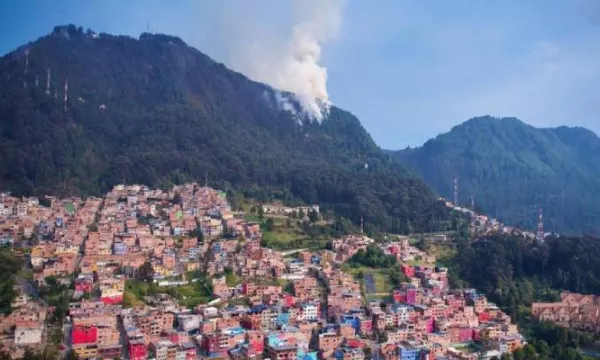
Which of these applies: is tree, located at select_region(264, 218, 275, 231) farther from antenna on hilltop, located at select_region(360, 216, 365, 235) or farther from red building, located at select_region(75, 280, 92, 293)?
red building, located at select_region(75, 280, 92, 293)

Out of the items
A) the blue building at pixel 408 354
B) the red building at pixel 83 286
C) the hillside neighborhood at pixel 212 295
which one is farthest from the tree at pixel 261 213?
the blue building at pixel 408 354

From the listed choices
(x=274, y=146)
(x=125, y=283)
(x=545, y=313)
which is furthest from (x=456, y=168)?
(x=125, y=283)

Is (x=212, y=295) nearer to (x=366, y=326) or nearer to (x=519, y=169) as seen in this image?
(x=366, y=326)

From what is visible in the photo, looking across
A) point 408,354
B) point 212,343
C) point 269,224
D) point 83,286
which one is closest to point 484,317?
point 408,354

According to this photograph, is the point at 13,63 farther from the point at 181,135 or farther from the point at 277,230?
the point at 277,230

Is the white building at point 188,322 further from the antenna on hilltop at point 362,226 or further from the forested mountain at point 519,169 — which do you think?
the forested mountain at point 519,169
